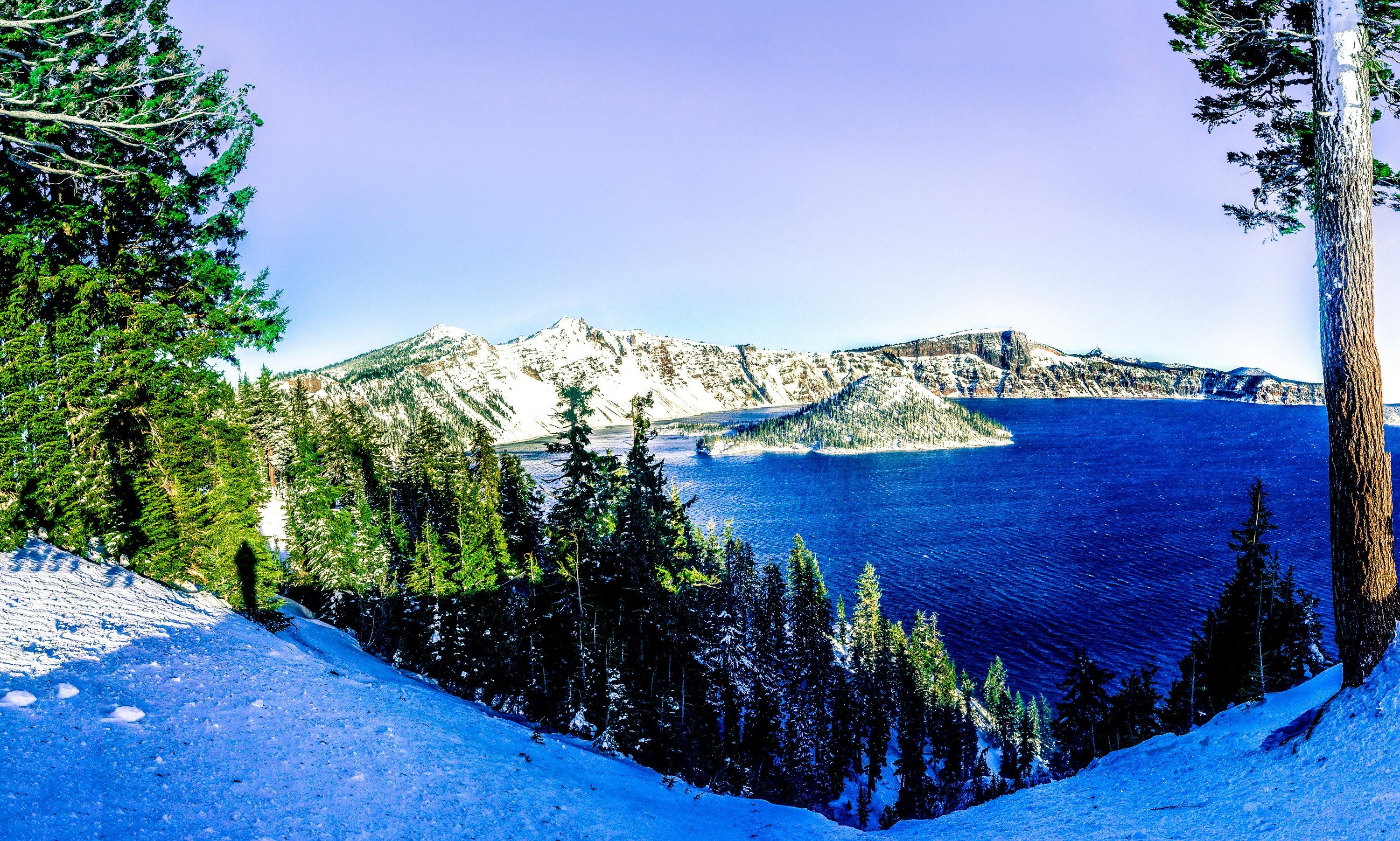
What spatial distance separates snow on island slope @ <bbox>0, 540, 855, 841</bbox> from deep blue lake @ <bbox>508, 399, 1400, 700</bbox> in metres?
52.0

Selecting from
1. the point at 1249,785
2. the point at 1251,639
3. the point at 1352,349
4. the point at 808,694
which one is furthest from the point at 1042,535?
the point at 1249,785

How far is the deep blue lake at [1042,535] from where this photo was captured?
59031mm

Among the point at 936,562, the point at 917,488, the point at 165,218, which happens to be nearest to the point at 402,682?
the point at 165,218

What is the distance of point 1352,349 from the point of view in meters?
8.39

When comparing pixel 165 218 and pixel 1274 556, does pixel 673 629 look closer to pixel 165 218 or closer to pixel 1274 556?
pixel 165 218

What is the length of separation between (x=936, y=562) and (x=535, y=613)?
66661 millimetres

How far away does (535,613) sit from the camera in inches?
1136

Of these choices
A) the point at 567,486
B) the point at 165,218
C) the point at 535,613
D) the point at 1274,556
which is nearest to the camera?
the point at 165,218

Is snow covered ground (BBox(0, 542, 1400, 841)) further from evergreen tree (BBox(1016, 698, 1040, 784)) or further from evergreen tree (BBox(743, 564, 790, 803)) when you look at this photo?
evergreen tree (BBox(1016, 698, 1040, 784))

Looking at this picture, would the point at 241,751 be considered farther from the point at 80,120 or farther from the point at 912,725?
the point at 912,725

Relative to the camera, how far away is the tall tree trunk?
8.23 metres

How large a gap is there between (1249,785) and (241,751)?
492 inches

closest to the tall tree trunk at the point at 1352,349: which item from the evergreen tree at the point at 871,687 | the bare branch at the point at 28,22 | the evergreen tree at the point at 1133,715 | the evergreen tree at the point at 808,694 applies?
the bare branch at the point at 28,22

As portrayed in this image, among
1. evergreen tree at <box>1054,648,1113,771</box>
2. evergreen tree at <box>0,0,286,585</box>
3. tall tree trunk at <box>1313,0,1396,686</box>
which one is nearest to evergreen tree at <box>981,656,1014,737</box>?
evergreen tree at <box>1054,648,1113,771</box>
